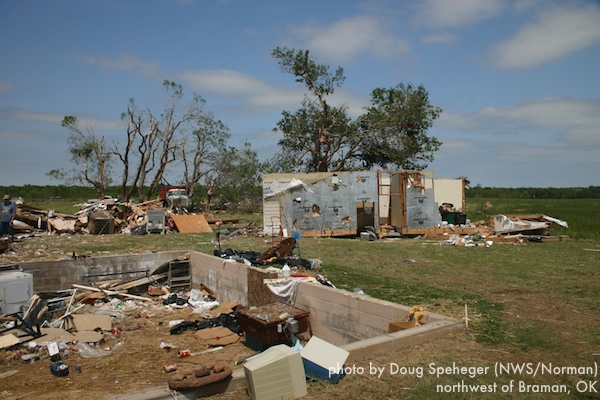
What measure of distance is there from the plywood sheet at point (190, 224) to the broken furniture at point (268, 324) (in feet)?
48.2

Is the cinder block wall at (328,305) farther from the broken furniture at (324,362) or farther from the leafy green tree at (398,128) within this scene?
the leafy green tree at (398,128)

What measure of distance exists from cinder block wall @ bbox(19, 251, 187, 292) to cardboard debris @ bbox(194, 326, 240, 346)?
4402 mm

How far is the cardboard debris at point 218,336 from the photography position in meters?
7.68

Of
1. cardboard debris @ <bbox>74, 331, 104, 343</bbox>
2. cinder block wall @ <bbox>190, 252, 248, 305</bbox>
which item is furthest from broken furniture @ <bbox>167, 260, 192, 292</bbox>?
cardboard debris @ <bbox>74, 331, 104, 343</bbox>

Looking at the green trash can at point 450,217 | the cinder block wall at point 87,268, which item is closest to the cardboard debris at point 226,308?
the cinder block wall at point 87,268

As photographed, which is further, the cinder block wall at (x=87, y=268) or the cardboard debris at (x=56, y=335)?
the cinder block wall at (x=87, y=268)

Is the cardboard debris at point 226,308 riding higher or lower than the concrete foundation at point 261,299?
lower

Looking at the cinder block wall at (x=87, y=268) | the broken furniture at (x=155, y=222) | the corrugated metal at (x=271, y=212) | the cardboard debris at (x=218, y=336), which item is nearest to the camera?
the cardboard debris at (x=218, y=336)

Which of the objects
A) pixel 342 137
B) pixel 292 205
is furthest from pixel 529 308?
pixel 342 137

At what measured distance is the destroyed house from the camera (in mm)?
19656

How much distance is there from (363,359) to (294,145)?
25.3m

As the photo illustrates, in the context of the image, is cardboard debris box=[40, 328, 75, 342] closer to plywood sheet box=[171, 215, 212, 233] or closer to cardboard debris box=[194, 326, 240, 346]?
cardboard debris box=[194, 326, 240, 346]

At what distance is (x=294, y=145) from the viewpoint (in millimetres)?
29672

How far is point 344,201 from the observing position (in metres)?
19.7
